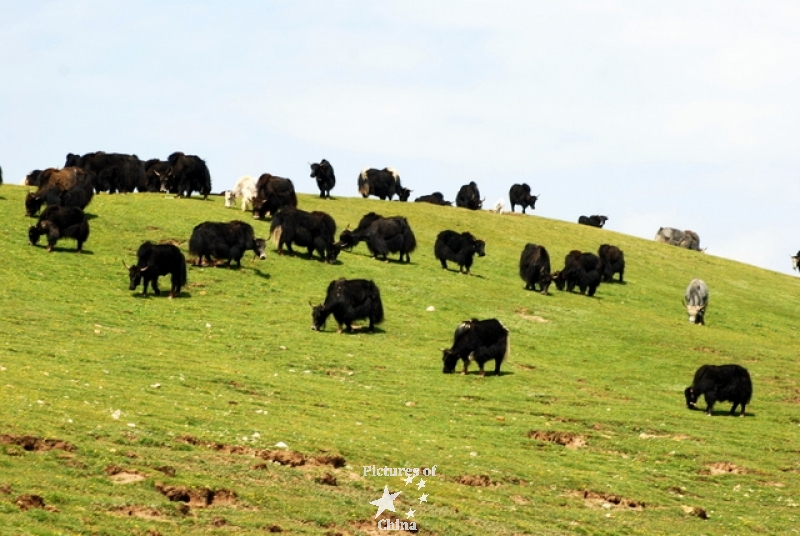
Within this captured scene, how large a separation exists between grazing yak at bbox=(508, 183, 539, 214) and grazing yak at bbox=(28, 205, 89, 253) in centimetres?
3692

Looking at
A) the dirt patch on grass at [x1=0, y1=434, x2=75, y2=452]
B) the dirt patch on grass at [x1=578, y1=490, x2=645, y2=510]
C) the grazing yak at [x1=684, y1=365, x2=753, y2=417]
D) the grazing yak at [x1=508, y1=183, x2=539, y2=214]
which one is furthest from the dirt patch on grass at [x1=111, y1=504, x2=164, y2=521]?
the grazing yak at [x1=508, y1=183, x2=539, y2=214]

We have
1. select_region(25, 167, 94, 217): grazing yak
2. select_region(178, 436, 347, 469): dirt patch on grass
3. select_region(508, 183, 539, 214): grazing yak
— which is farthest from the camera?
select_region(508, 183, 539, 214): grazing yak

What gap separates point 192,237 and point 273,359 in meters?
9.96

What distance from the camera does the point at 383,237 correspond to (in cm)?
4319

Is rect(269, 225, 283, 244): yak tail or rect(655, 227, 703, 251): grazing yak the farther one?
rect(655, 227, 703, 251): grazing yak

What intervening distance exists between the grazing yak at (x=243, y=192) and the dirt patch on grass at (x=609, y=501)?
29.7m

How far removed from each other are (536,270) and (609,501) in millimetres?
24311

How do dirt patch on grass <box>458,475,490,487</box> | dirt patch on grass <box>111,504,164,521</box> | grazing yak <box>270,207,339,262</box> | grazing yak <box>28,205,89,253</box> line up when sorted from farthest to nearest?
1. grazing yak <box>270,207,339,262</box>
2. grazing yak <box>28,205,89,253</box>
3. dirt patch on grass <box>458,475,490,487</box>
4. dirt patch on grass <box>111,504,164,521</box>

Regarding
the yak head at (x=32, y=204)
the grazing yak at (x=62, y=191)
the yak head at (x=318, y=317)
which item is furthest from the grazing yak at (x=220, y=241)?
the yak head at (x=32, y=204)

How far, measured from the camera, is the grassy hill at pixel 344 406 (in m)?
15.3

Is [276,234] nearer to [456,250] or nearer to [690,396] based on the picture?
[456,250]

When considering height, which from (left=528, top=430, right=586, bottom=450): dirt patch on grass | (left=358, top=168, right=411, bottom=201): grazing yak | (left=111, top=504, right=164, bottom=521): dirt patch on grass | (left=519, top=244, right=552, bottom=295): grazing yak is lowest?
(left=111, top=504, right=164, bottom=521): dirt patch on grass

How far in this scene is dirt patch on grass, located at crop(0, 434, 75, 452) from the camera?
15.4 meters
